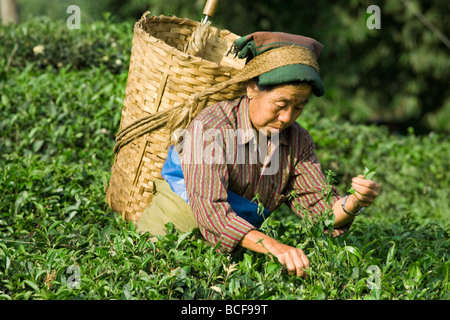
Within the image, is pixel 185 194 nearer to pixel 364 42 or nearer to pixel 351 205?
pixel 351 205

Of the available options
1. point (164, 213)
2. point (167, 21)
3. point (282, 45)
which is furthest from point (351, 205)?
point (167, 21)

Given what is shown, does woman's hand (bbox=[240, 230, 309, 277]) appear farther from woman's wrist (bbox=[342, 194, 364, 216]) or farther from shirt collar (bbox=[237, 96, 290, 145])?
shirt collar (bbox=[237, 96, 290, 145])

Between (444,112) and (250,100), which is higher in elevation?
(250,100)

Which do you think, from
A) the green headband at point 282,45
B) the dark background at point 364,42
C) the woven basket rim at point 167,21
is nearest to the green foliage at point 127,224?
the green headband at point 282,45

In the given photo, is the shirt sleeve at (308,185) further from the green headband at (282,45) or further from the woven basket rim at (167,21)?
the woven basket rim at (167,21)

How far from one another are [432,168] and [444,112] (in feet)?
16.7

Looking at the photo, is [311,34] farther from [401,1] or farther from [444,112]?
[444,112]

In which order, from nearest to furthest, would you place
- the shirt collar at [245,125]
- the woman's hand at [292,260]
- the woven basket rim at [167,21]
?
the woman's hand at [292,260], the shirt collar at [245,125], the woven basket rim at [167,21]

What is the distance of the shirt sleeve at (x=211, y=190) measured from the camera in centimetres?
250

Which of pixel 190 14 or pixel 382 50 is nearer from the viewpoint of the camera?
pixel 190 14

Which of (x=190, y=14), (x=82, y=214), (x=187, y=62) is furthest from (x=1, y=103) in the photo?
(x=190, y=14)

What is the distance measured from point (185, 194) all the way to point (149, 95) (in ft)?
1.77

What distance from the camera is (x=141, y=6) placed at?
10.9m

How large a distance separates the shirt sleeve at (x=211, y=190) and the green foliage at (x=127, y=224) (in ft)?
0.29
